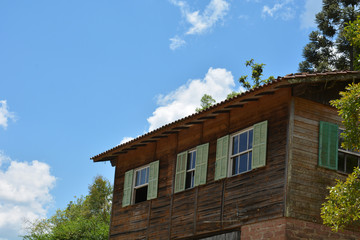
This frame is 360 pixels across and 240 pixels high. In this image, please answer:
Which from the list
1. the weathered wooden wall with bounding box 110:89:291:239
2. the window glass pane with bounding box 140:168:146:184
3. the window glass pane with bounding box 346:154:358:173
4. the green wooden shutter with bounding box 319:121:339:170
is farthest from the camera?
the window glass pane with bounding box 140:168:146:184

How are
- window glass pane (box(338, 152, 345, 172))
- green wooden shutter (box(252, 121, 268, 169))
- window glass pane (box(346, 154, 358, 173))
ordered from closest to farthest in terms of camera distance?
green wooden shutter (box(252, 121, 268, 169))
window glass pane (box(338, 152, 345, 172))
window glass pane (box(346, 154, 358, 173))

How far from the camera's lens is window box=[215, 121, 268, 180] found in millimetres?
14289

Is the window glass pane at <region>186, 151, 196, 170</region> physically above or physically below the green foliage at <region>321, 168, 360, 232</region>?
above

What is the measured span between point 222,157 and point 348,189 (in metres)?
4.45

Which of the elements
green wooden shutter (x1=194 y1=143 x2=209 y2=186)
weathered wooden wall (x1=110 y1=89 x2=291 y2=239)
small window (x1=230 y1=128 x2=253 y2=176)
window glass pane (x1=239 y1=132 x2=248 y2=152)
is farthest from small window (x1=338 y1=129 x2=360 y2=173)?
green wooden shutter (x1=194 y1=143 x2=209 y2=186)

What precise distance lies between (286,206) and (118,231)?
27.0 ft

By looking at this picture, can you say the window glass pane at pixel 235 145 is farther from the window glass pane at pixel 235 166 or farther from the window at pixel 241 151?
the window glass pane at pixel 235 166

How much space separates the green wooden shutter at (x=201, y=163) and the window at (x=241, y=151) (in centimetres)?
60

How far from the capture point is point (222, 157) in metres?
15.5

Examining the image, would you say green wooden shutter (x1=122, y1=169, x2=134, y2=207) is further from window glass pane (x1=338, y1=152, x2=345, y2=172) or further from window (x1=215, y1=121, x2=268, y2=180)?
window glass pane (x1=338, y1=152, x2=345, y2=172)

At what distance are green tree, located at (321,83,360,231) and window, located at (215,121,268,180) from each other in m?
2.47

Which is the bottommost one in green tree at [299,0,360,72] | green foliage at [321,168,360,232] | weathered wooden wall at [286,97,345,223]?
green foliage at [321,168,360,232]

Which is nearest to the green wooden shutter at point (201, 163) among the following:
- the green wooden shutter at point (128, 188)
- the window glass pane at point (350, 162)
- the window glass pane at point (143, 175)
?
the window glass pane at point (143, 175)

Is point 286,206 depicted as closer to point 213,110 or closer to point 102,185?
point 213,110
